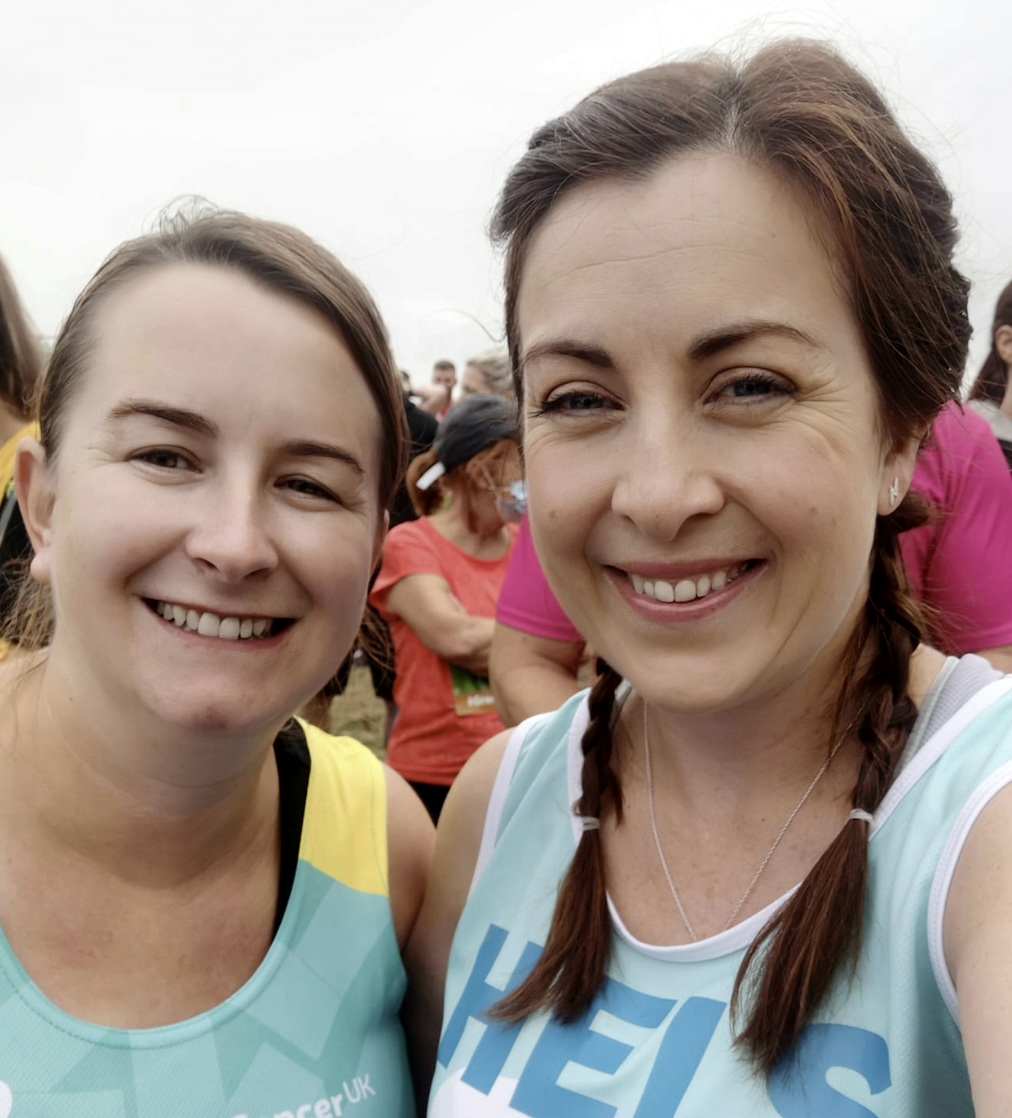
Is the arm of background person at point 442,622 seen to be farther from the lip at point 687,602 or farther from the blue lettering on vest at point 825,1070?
the blue lettering on vest at point 825,1070

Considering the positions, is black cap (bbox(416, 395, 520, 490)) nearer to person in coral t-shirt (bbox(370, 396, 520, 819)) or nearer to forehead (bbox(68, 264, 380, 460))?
person in coral t-shirt (bbox(370, 396, 520, 819))

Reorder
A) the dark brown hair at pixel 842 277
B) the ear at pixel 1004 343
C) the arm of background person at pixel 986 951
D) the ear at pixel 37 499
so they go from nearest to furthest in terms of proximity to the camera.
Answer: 1. the arm of background person at pixel 986 951
2. the dark brown hair at pixel 842 277
3. the ear at pixel 37 499
4. the ear at pixel 1004 343

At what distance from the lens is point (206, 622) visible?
4.75 feet

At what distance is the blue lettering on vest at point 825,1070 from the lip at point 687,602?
0.48m

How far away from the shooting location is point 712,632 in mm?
1222

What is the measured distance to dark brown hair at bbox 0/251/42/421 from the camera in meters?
2.95

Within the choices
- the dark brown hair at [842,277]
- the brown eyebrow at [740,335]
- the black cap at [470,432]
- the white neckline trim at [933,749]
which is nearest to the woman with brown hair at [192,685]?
the dark brown hair at [842,277]

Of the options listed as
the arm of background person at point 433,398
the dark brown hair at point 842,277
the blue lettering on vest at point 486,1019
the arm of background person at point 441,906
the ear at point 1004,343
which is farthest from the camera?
the arm of background person at point 433,398

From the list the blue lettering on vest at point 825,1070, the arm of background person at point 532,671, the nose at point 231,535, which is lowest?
the arm of background person at point 532,671

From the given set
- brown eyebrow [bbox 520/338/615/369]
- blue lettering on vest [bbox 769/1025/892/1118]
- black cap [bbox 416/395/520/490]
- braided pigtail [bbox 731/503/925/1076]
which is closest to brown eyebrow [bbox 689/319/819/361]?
brown eyebrow [bbox 520/338/615/369]

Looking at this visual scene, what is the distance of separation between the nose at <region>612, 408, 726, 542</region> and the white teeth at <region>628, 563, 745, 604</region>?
0.07 meters

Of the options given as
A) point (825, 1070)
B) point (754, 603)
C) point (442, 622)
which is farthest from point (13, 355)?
point (825, 1070)

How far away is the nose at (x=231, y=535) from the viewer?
4.59ft

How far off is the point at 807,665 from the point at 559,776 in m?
0.48
